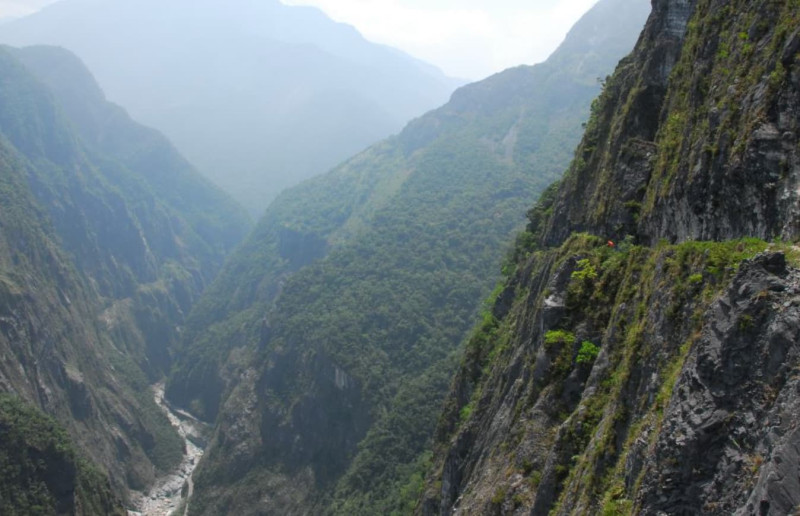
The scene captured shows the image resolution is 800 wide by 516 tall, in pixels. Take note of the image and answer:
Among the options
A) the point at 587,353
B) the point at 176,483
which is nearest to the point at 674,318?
the point at 587,353

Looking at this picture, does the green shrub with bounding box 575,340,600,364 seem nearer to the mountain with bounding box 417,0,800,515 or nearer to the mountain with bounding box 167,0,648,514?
the mountain with bounding box 417,0,800,515

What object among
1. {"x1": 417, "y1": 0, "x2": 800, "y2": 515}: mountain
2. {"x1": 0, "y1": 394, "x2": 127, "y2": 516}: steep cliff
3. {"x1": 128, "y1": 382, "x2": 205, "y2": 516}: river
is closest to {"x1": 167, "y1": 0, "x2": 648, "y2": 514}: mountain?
{"x1": 128, "y1": 382, "x2": 205, "y2": 516}: river

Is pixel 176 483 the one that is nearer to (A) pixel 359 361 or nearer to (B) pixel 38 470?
(A) pixel 359 361

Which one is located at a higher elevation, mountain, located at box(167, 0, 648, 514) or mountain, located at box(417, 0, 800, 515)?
mountain, located at box(417, 0, 800, 515)

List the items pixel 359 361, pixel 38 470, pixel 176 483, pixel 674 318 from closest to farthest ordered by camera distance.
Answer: pixel 674 318
pixel 38 470
pixel 359 361
pixel 176 483

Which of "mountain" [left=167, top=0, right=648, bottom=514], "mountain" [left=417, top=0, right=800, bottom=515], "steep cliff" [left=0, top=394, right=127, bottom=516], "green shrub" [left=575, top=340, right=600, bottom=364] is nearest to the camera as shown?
"mountain" [left=417, top=0, right=800, bottom=515]

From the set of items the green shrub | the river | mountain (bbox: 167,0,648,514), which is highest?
the green shrub

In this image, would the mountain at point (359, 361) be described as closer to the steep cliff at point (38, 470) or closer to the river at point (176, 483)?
the river at point (176, 483)
